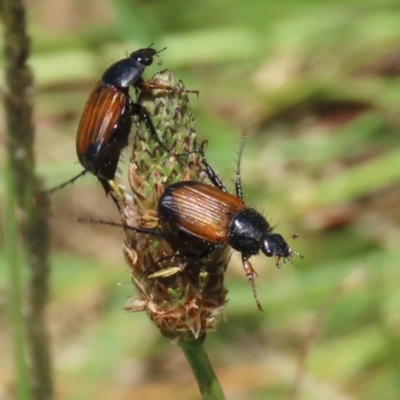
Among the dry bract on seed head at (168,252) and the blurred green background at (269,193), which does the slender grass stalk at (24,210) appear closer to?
the dry bract on seed head at (168,252)

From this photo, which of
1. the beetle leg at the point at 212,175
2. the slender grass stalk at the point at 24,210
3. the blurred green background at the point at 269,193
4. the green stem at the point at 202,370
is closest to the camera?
the green stem at the point at 202,370

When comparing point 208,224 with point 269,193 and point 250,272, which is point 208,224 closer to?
point 250,272

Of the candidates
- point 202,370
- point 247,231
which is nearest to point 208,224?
point 247,231

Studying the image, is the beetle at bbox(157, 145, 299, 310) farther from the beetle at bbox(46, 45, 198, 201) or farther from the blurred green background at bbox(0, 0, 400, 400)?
the blurred green background at bbox(0, 0, 400, 400)

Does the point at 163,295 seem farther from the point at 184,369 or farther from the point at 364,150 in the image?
the point at 364,150

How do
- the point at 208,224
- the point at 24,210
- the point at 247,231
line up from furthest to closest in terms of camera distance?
the point at 24,210, the point at 247,231, the point at 208,224

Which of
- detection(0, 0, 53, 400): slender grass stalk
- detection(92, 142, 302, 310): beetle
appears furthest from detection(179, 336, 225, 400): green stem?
detection(0, 0, 53, 400): slender grass stalk

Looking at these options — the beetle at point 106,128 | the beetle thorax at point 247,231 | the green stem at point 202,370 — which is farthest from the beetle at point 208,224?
the beetle at point 106,128
